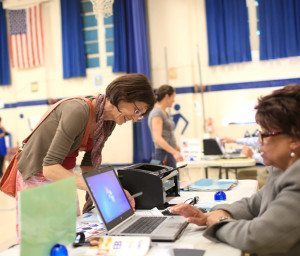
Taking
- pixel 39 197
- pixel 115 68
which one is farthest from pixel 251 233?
pixel 115 68

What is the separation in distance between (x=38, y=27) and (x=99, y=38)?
1217 millimetres

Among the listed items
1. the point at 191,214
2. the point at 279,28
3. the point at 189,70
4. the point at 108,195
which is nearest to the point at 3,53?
the point at 189,70

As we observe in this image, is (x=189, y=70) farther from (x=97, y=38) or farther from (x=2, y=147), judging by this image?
(x=2, y=147)

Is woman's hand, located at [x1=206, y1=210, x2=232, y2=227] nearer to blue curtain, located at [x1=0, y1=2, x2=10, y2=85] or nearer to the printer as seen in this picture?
the printer

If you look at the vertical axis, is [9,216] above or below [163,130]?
below

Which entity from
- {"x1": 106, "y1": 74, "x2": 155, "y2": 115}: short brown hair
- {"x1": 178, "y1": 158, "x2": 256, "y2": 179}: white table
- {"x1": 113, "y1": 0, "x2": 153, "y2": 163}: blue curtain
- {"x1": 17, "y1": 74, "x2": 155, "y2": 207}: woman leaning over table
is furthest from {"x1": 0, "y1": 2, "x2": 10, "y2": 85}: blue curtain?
{"x1": 106, "y1": 74, "x2": 155, "y2": 115}: short brown hair

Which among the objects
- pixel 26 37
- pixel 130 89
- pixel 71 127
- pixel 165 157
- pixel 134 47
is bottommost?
pixel 165 157

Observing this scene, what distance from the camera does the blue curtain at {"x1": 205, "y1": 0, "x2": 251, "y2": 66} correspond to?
6.53 metres

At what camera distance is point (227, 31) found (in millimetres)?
6605

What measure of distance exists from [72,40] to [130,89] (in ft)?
19.6

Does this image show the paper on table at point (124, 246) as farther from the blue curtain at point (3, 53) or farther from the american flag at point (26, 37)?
the blue curtain at point (3, 53)

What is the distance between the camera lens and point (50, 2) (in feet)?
25.4

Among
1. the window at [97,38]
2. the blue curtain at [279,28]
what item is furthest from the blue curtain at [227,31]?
the window at [97,38]

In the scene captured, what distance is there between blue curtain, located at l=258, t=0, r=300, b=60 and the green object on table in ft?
18.7
